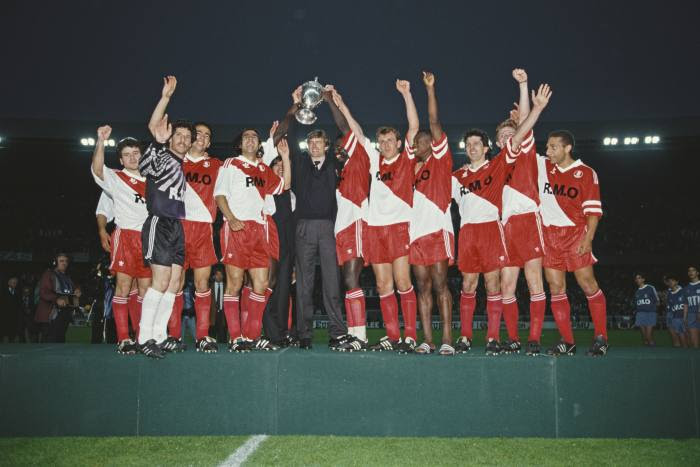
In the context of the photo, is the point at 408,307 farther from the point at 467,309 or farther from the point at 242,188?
the point at 242,188

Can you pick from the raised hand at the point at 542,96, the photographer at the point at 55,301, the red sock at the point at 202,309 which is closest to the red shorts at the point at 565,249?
the raised hand at the point at 542,96

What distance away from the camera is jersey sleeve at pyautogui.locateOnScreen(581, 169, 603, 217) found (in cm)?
554

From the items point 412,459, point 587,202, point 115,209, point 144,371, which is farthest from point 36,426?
point 587,202

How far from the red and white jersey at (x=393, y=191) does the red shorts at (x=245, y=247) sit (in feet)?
3.99

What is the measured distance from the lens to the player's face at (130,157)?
6391mm

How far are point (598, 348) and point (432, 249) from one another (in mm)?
1826

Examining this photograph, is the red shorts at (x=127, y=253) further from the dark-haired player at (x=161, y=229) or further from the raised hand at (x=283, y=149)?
the raised hand at (x=283, y=149)

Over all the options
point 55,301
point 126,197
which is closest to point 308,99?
point 126,197

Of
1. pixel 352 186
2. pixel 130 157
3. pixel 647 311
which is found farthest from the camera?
pixel 647 311

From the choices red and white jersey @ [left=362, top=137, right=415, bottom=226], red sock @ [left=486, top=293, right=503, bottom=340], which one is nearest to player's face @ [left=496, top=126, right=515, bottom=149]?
red and white jersey @ [left=362, top=137, right=415, bottom=226]

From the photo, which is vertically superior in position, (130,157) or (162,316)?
(130,157)

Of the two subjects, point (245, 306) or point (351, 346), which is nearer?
point (351, 346)

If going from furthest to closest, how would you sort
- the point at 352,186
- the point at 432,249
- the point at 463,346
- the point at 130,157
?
the point at 130,157
the point at 352,186
the point at 432,249
the point at 463,346

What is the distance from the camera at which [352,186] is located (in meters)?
6.05
